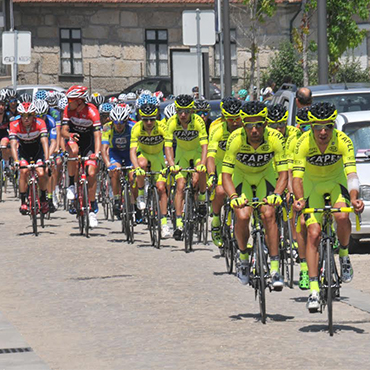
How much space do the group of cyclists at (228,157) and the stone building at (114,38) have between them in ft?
89.1

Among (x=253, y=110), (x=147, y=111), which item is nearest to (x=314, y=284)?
(x=253, y=110)

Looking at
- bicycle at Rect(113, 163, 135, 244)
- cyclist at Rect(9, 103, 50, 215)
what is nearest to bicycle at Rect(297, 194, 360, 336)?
bicycle at Rect(113, 163, 135, 244)

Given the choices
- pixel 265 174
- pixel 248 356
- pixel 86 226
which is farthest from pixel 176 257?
pixel 248 356

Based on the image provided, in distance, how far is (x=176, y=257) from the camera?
15.6 metres

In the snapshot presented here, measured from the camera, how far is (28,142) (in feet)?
62.5

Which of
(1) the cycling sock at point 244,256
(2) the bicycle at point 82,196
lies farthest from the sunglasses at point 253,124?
(2) the bicycle at point 82,196

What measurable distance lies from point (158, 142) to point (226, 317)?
6945 mm

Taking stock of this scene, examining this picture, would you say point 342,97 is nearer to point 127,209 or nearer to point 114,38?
point 127,209

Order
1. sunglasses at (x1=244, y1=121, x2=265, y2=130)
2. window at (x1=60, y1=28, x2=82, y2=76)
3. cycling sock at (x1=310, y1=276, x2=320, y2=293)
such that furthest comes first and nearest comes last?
window at (x1=60, y1=28, x2=82, y2=76)
sunglasses at (x1=244, y1=121, x2=265, y2=130)
cycling sock at (x1=310, y1=276, x2=320, y2=293)

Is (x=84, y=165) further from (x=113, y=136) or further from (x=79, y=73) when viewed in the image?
(x=79, y=73)

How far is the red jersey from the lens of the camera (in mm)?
18594

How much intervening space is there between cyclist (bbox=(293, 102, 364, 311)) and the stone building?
4179 centimetres

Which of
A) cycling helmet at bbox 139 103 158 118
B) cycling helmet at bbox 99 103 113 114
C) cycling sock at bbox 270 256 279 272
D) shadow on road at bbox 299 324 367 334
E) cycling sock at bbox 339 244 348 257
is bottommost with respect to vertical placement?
shadow on road at bbox 299 324 367 334

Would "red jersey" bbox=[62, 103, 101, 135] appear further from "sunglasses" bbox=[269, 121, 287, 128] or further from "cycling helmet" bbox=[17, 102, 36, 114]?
"sunglasses" bbox=[269, 121, 287, 128]
